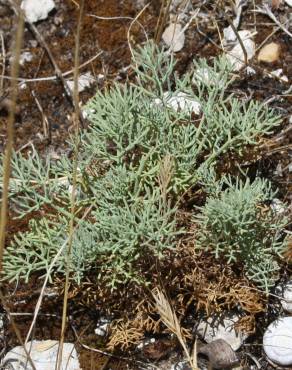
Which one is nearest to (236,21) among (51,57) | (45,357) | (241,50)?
(241,50)

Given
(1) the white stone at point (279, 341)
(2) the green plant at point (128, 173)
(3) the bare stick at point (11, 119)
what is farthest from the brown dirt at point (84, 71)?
(3) the bare stick at point (11, 119)

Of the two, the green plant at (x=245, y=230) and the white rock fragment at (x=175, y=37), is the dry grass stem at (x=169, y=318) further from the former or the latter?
the white rock fragment at (x=175, y=37)

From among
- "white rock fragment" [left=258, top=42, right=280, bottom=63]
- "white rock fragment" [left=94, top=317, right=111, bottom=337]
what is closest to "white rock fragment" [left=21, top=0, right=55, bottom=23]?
"white rock fragment" [left=258, top=42, right=280, bottom=63]

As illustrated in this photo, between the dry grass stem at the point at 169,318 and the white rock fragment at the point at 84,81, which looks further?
the white rock fragment at the point at 84,81

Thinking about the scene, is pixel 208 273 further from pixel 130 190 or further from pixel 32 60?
pixel 32 60

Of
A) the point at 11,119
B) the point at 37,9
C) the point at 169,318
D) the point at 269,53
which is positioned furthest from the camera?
the point at 37,9

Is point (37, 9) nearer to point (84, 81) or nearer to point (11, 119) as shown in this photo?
point (84, 81)

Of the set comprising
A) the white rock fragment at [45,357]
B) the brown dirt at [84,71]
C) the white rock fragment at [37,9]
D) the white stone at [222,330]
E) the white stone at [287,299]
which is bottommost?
the white rock fragment at [45,357]
